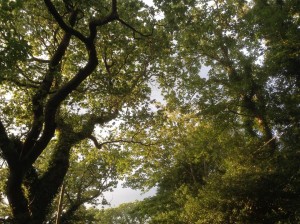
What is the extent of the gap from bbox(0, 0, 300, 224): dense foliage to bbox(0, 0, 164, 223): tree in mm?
54

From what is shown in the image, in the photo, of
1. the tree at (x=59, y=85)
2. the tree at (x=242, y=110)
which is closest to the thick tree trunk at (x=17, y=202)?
the tree at (x=59, y=85)

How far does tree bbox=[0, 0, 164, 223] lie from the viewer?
33.0 feet

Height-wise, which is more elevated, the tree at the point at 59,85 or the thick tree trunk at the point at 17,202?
the tree at the point at 59,85

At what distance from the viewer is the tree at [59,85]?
10070 millimetres

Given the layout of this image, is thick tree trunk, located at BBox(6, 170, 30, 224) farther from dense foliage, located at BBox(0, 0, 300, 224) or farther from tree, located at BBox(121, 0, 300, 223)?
tree, located at BBox(121, 0, 300, 223)

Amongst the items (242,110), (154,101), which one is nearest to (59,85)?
(154,101)

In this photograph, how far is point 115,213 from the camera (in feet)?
186

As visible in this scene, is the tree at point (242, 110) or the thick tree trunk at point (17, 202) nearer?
the thick tree trunk at point (17, 202)

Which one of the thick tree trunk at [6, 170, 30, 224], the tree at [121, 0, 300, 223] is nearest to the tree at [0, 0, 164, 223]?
the thick tree trunk at [6, 170, 30, 224]

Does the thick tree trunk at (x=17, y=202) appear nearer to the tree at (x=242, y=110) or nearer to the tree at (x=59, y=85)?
the tree at (x=59, y=85)

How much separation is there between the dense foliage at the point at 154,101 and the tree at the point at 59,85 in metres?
0.05

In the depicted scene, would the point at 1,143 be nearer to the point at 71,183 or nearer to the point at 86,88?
the point at 86,88

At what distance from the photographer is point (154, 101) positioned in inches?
629

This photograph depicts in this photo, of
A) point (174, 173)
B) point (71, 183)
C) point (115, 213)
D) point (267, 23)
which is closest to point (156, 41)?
point (267, 23)
